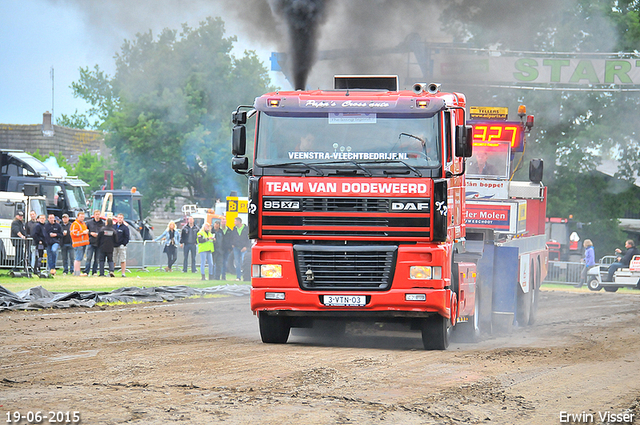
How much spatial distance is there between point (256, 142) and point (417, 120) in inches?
78.5

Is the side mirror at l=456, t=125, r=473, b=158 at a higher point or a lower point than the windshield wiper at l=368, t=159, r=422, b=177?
higher

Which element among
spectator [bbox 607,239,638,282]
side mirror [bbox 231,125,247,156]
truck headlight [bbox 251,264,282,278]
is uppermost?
side mirror [bbox 231,125,247,156]

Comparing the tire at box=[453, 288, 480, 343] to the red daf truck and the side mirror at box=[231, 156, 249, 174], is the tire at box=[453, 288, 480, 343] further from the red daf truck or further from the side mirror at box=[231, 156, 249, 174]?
the side mirror at box=[231, 156, 249, 174]

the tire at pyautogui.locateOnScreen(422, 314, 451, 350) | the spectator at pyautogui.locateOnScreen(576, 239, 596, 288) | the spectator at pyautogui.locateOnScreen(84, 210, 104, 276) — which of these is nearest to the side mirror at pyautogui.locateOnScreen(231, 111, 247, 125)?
the tire at pyautogui.locateOnScreen(422, 314, 451, 350)

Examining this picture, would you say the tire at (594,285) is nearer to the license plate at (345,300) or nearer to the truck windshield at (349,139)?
the truck windshield at (349,139)

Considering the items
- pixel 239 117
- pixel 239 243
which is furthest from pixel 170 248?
pixel 239 117

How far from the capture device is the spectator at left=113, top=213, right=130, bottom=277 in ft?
81.1

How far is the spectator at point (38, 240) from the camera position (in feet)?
75.7

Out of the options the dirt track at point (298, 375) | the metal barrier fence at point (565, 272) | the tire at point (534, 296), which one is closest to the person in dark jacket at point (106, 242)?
the dirt track at point (298, 375)

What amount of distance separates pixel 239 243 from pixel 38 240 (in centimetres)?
569

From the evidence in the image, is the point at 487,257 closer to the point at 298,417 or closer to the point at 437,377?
the point at 437,377

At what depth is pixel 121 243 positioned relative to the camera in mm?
24891

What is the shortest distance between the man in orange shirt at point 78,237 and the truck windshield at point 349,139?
47.7 ft

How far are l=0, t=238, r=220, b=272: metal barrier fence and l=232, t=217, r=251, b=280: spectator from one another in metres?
1.86
